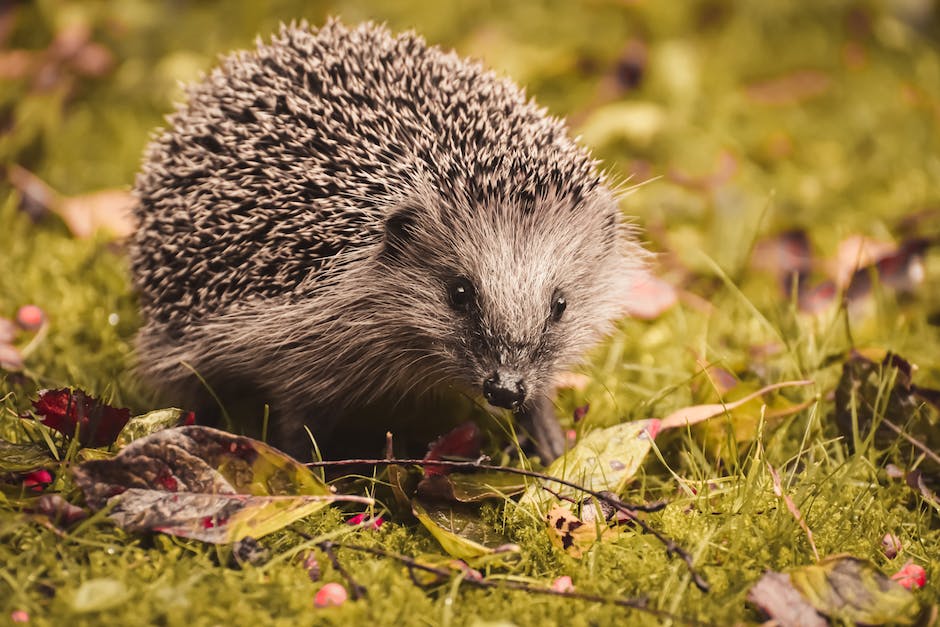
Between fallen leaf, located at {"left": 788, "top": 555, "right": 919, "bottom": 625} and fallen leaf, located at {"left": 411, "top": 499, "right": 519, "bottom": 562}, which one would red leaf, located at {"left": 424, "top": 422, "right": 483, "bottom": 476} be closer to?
fallen leaf, located at {"left": 411, "top": 499, "right": 519, "bottom": 562}

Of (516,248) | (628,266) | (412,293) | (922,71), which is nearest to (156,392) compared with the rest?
(412,293)

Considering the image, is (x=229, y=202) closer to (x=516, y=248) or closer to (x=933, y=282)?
(x=516, y=248)

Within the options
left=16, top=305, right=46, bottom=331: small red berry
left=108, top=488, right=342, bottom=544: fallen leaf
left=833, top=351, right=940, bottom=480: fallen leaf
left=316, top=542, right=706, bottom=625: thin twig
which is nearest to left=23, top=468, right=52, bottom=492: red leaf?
left=108, top=488, right=342, bottom=544: fallen leaf

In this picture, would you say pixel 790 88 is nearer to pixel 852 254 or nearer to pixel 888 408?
pixel 852 254

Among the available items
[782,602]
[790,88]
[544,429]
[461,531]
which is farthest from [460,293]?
[790,88]

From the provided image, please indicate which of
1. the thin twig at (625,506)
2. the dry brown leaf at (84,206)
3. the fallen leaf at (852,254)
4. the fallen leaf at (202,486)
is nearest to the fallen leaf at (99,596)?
the fallen leaf at (202,486)

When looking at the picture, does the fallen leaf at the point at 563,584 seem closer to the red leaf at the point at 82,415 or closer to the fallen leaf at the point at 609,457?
the fallen leaf at the point at 609,457
